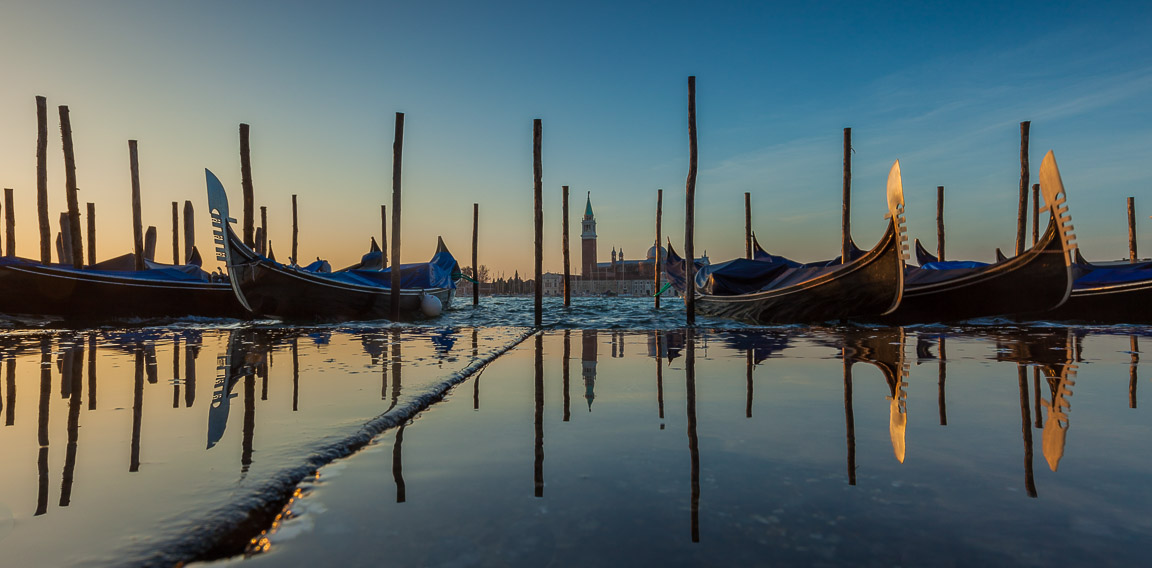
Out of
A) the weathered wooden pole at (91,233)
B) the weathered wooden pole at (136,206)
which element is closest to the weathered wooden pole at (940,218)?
the weathered wooden pole at (136,206)

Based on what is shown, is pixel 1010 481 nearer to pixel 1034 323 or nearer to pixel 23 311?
pixel 1034 323

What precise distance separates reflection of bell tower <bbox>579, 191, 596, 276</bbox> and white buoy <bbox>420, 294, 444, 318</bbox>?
56.7m

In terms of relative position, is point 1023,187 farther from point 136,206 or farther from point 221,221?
point 136,206

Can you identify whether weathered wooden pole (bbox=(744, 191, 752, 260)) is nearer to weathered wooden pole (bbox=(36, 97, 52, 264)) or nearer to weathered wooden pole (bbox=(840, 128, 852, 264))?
weathered wooden pole (bbox=(840, 128, 852, 264))

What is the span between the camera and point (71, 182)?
14.1 metres

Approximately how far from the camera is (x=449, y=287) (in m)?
19.0

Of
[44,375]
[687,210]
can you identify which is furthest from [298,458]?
[687,210]

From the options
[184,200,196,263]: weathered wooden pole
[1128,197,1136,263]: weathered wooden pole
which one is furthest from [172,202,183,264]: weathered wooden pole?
[1128,197,1136,263]: weathered wooden pole

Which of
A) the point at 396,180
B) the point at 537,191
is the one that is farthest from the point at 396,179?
the point at 537,191

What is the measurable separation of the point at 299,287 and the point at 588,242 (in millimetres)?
62430

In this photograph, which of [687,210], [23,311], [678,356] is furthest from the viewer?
[23,311]

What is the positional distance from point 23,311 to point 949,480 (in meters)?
17.1

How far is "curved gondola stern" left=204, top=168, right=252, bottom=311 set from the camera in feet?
36.6

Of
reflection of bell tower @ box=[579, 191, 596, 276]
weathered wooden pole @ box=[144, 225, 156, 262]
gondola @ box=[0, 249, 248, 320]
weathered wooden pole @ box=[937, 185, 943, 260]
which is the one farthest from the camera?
reflection of bell tower @ box=[579, 191, 596, 276]
